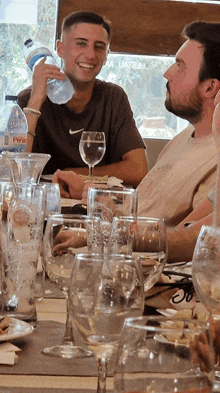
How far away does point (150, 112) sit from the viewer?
463cm

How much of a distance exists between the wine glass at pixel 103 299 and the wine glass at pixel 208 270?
0.14m

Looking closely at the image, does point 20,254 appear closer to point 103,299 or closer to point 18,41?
point 103,299

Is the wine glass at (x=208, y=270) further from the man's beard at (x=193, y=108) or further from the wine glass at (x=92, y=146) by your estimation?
the wine glass at (x=92, y=146)

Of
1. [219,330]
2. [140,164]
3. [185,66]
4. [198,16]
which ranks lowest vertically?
[219,330]

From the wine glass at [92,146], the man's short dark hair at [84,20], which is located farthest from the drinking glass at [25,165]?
the man's short dark hair at [84,20]

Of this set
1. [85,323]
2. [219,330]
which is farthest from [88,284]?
[219,330]

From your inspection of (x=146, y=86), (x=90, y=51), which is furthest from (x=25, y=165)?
(x=146, y=86)

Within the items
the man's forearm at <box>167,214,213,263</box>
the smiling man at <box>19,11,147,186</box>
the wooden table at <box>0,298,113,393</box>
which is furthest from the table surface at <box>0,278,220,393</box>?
the smiling man at <box>19,11,147,186</box>

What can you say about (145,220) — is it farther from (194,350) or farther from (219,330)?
(194,350)

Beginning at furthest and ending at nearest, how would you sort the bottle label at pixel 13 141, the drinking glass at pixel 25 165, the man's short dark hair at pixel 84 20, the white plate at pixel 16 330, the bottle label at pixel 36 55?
the man's short dark hair at pixel 84 20 < the bottle label at pixel 36 55 < the bottle label at pixel 13 141 < the drinking glass at pixel 25 165 < the white plate at pixel 16 330

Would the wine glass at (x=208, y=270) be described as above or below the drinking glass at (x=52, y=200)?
below

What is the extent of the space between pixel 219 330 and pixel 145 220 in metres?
0.35

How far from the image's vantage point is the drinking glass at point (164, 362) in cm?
38

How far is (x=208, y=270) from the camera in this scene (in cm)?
73
